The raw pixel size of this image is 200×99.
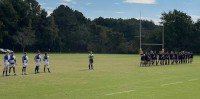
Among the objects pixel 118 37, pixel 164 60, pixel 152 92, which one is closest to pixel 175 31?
pixel 118 37

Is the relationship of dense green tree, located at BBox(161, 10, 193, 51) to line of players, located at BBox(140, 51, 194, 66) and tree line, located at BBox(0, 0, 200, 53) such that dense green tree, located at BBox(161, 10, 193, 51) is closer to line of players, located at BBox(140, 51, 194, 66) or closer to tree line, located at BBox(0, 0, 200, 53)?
tree line, located at BBox(0, 0, 200, 53)

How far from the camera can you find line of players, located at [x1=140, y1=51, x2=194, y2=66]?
4678 cm

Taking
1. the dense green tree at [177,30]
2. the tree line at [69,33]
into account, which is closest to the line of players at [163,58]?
the tree line at [69,33]

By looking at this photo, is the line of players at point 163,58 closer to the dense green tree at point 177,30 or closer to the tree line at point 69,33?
the tree line at point 69,33

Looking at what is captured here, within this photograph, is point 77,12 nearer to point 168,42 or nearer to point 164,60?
point 168,42

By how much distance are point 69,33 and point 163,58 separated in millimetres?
76999

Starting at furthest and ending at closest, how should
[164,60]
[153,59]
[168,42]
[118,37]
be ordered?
[118,37] → [168,42] → [164,60] → [153,59]

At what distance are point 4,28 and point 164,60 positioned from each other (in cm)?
6127

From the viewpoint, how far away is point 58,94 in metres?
17.9

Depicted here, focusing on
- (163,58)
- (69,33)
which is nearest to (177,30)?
(69,33)

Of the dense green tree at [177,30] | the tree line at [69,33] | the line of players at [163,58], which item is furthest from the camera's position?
the tree line at [69,33]

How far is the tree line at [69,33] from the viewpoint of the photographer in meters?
102

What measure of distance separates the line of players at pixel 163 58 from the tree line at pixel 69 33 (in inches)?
1455

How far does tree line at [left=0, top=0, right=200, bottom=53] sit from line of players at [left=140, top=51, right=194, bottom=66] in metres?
36.9
